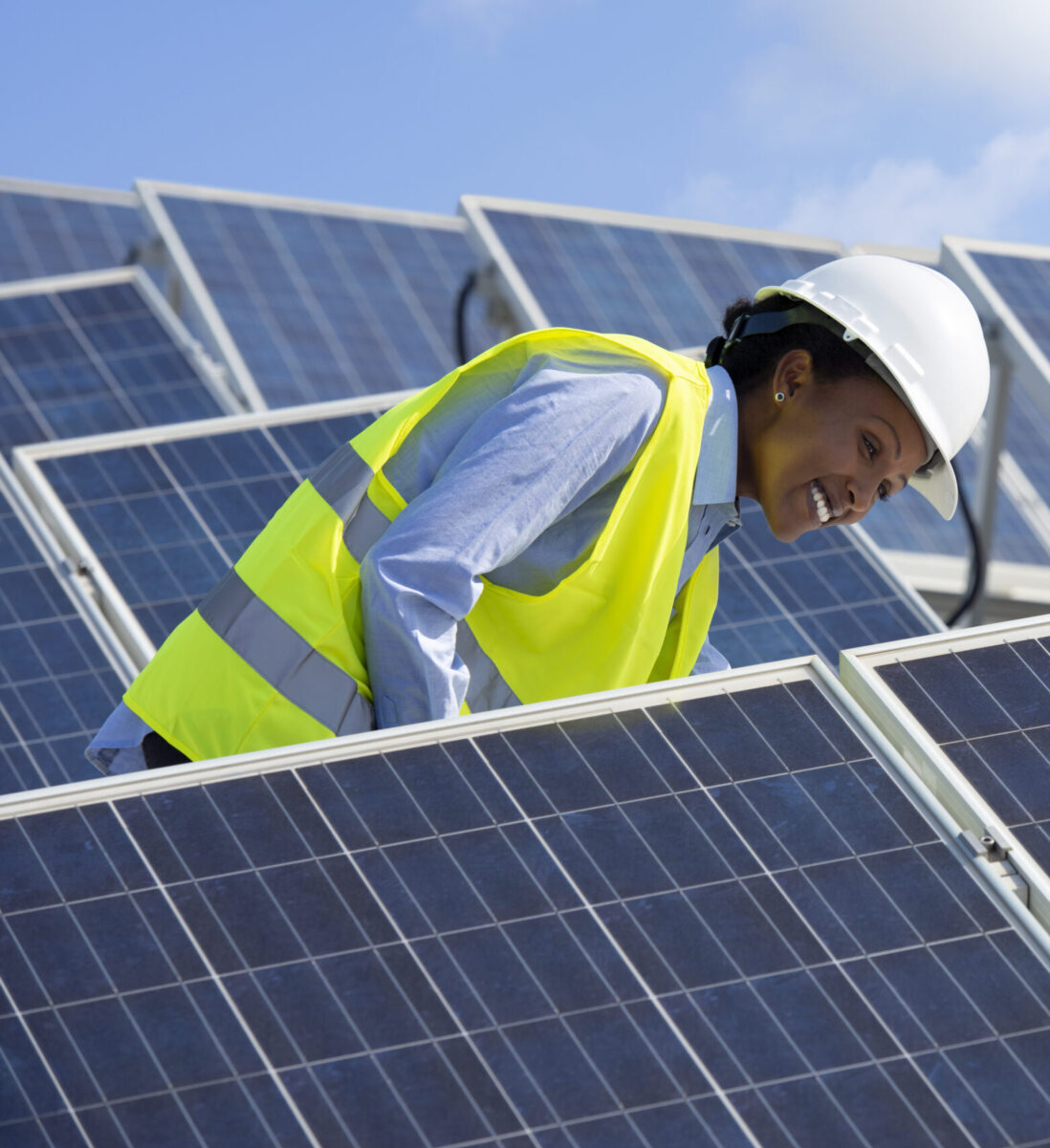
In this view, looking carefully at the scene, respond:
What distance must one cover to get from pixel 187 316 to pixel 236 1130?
10646 millimetres

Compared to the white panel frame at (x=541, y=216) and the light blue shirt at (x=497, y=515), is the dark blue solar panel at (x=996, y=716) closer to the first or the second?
the light blue shirt at (x=497, y=515)

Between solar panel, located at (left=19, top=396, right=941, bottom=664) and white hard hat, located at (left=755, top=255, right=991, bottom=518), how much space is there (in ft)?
11.0

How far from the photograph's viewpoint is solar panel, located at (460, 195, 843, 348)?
11.8 m

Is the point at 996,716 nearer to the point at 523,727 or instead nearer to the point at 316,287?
the point at 523,727

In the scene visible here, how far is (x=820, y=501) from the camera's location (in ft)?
14.4

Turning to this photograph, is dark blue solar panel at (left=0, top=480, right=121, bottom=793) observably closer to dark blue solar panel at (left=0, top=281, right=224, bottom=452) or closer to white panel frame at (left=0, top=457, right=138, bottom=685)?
white panel frame at (left=0, top=457, right=138, bottom=685)

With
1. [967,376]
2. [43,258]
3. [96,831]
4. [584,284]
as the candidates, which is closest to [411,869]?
[96,831]

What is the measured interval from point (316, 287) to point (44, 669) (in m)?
6.52

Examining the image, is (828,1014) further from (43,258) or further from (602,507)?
(43,258)

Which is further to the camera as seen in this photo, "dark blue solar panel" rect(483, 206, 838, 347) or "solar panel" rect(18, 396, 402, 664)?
"dark blue solar panel" rect(483, 206, 838, 347)

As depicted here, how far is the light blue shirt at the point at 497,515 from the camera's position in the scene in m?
3.91

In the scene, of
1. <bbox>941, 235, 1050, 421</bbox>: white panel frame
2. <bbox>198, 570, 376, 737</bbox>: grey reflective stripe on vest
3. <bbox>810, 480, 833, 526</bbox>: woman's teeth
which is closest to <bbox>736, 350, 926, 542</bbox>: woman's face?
<bbox>810, 480, 833, 526</bbox>: woman's teeth

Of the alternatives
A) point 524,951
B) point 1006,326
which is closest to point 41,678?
point 524,951

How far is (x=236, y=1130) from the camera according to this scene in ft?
10.2
